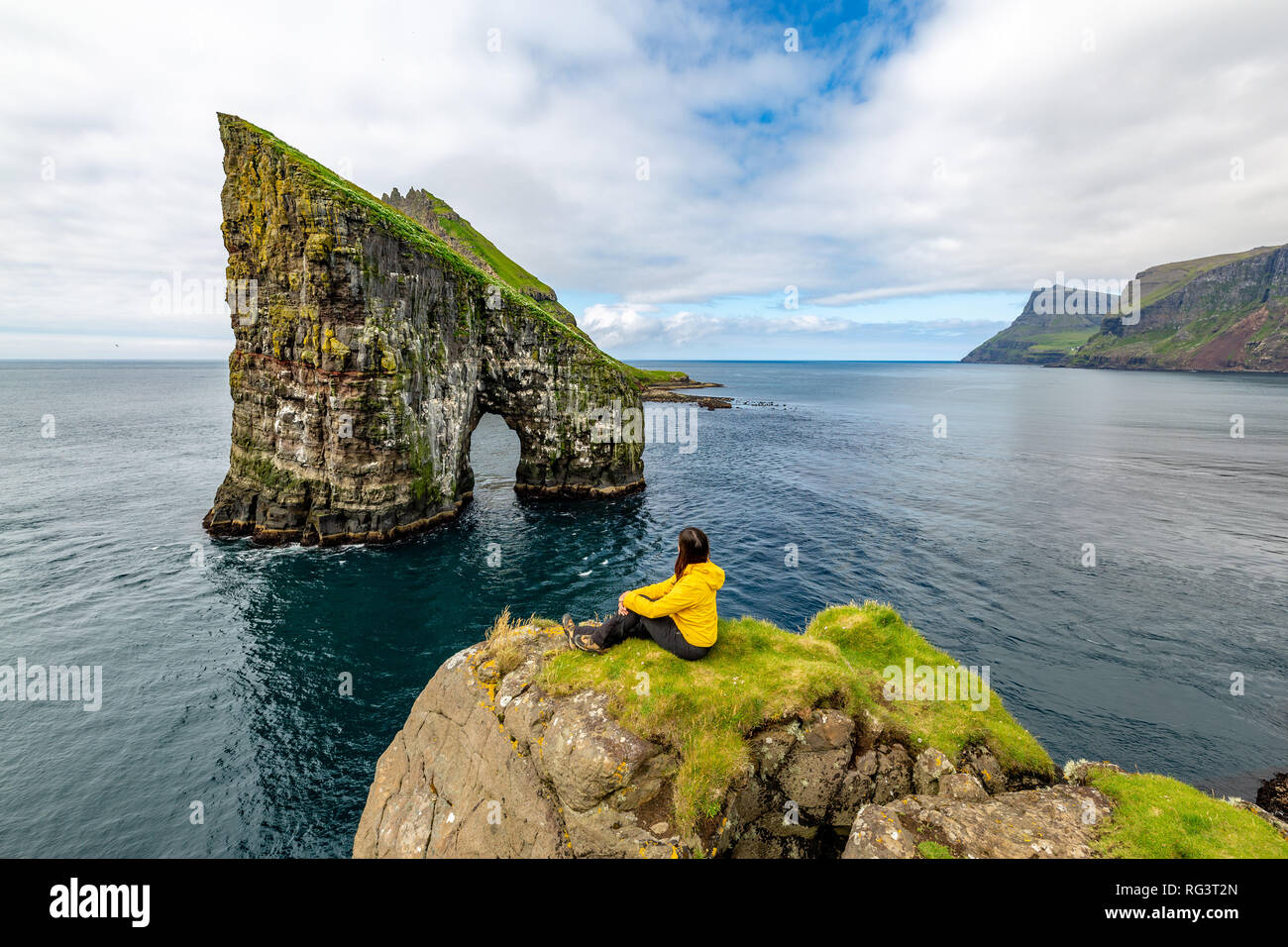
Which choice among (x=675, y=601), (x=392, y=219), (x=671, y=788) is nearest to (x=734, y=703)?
(x=671, y=788)

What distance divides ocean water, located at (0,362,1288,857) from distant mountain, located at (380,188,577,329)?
229ft

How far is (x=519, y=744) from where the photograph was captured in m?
8.93

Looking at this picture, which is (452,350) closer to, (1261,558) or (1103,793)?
(1103,793)

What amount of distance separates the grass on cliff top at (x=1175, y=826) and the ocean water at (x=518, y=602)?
11.5m

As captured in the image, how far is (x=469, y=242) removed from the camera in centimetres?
11694

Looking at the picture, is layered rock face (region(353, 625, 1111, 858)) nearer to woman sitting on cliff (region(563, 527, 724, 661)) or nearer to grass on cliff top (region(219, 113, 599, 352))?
woman sitting on cliff (region(563, 527, 724, 661))

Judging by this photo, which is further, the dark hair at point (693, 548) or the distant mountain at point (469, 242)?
the distant mountain at point (469, 242)

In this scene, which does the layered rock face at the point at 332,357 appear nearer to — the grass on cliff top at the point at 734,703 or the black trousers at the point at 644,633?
the black trousers at the point at 644,633

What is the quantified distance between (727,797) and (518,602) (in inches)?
823

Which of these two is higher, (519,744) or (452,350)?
(452,350)

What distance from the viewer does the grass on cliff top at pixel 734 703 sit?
8.04 m

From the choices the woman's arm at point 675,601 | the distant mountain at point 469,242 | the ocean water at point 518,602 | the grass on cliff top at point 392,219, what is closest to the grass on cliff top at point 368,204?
the grass on cliff top at point 392,219
